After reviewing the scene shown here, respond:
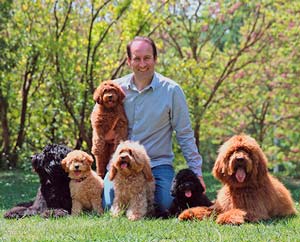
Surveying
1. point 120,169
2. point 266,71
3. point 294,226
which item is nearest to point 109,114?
point 120,169

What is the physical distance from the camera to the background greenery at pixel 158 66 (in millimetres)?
11227

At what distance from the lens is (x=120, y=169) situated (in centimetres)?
503

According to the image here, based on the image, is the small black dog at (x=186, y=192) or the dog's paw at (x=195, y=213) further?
the small black dog at (x=186, y=192)

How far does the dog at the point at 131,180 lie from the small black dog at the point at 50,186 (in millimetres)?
538

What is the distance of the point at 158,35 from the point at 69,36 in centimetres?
295

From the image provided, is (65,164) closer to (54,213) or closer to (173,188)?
(54,213)

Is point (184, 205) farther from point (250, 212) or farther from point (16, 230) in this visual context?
point (16, 230)

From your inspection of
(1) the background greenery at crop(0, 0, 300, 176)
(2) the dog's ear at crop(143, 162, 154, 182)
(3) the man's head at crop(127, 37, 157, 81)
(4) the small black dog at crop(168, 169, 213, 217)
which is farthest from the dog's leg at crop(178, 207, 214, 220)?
(1) the background greenery at crop(0, 0, 300, 176)

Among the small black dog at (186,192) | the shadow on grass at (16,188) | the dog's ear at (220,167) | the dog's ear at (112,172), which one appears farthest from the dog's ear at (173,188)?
the shadow on grass at (16,188)

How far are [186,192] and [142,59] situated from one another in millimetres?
1354

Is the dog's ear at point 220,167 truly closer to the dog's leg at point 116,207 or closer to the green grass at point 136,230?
the green grass at point 136,230

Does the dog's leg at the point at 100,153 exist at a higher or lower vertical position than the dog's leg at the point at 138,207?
higher

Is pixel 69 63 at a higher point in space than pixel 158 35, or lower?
lower

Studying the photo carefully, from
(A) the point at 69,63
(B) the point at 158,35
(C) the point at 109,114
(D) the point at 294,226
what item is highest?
(B) the point at 158,35
